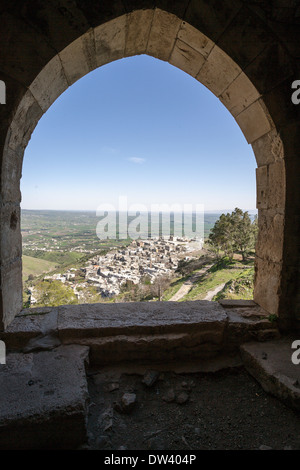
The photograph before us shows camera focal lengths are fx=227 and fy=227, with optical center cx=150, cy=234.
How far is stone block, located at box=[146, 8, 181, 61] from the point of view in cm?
196

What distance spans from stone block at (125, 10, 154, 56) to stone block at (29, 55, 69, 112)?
2.34 feet

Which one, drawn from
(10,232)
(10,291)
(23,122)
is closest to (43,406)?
(10,291)

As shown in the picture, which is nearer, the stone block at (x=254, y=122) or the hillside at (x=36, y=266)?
the stone block at (x=254, y=122)

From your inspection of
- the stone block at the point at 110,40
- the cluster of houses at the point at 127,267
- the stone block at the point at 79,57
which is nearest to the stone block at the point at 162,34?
the stone block at the point at 110,40

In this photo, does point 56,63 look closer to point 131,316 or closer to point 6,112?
point 6,112

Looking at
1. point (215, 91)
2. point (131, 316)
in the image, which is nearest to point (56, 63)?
point (215, 91)

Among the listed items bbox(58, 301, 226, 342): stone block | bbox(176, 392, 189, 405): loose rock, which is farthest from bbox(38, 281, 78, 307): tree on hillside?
bbox(176, 392, 189, 405): loose rock

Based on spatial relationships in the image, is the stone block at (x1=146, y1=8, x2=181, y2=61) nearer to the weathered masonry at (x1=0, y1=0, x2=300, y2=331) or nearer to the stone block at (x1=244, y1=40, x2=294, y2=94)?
the weathered masonry at (x1=0, y1=0, x2=300, y2=331)

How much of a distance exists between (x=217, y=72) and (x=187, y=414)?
2981 millimetres

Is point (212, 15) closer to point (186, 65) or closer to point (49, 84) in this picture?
point (186, 65)

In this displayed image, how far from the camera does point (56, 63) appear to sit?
1911mm

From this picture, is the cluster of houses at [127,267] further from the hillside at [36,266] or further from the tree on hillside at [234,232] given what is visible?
the hillside at [36,266]

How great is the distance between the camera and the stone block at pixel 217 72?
2.06 meters

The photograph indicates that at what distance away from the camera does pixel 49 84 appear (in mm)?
2008
